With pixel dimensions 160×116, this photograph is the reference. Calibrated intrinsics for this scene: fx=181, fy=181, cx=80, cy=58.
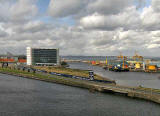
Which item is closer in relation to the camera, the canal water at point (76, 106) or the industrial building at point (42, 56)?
the canal water at point (76, 106)

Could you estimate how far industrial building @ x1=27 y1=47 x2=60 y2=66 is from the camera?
150250mm

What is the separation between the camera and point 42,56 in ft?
494

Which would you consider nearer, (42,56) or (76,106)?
(76,106)

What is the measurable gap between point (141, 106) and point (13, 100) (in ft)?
85.1

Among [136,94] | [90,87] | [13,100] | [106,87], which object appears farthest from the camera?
[90,87]

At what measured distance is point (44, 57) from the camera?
150 metres

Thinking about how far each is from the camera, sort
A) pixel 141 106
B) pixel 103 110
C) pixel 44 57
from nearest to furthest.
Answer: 1. pixel 103 110
2. pixel 141 106
3. pixel 44 57

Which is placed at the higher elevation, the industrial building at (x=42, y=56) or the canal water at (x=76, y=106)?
the industrial building at (x=42, y=56)

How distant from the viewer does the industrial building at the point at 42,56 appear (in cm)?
15025

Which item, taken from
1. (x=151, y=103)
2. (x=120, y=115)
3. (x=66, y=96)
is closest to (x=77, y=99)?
(x=66, y=96)

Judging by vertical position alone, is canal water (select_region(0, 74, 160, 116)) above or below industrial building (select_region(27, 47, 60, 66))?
below

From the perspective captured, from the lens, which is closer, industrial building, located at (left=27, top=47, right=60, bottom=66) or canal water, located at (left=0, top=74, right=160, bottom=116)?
canal water, located at (left=0, top=74, right=160, bottom=116)

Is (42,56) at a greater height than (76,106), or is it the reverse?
(42,56)

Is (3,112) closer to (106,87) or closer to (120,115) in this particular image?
(120,115)
